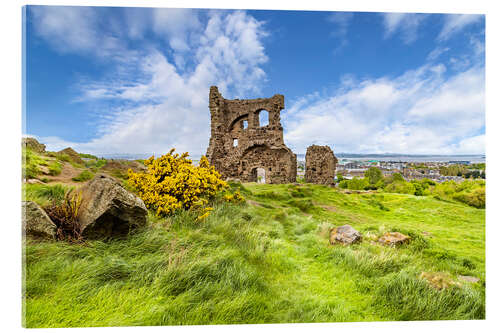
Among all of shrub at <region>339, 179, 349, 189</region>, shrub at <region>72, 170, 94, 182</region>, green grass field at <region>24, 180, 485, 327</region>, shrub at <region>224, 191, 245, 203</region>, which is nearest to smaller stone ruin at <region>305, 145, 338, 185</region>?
shrub at <region>339, 179, 349, 189</region>

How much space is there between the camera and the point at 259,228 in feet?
15.3

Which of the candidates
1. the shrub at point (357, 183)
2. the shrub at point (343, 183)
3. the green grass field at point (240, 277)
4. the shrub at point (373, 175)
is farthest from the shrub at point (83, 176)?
the shrub at point (343, 183)

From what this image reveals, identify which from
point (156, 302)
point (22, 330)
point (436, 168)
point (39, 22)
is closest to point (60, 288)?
point (22, 330)

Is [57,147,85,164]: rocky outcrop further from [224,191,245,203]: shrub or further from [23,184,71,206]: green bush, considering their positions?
[224,191,245,203]: shrub

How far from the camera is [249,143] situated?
14.6 m

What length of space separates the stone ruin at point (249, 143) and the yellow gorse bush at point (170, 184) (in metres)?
9.47

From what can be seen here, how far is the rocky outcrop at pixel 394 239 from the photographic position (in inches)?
161

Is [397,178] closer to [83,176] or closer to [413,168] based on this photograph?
[413,168]

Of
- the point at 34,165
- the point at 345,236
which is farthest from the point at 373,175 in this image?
the point at 34,165

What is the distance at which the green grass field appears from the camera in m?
2.10
